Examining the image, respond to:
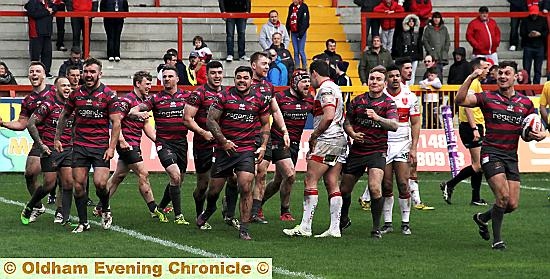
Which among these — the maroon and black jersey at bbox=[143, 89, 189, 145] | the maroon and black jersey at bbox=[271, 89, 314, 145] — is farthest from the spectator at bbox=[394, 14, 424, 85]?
the maroon and black jersey at bbox=[143, 89, 189, 145]

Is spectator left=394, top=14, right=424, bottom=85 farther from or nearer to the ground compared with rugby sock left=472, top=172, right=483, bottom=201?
farther from the ground

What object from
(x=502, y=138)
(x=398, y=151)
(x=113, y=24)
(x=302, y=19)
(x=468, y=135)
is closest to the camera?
(x=502, y=138)

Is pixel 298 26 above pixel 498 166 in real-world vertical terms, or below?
above

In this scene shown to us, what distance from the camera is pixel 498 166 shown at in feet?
49.5

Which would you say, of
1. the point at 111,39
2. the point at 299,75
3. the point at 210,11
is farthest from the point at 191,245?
the point at 210,11

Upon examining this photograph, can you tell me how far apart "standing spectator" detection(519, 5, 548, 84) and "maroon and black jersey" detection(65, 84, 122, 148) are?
49.8ft

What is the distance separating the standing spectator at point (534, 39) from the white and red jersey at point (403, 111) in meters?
12.9

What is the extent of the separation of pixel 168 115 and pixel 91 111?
72.2 inches

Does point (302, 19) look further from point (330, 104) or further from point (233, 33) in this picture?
point (330, 104)

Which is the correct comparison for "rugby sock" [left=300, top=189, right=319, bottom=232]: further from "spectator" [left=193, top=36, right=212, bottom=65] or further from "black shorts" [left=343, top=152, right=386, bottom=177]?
"spectator" [left=193, top=36, right=212, bottom=65]

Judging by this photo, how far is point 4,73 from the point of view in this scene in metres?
26.3

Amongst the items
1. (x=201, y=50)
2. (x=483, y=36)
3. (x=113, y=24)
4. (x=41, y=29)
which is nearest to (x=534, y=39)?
(x=483, y=36)

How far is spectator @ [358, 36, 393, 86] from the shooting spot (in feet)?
91.7

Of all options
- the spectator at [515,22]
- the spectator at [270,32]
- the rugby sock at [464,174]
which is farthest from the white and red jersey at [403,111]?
the spectator at [515,22]
